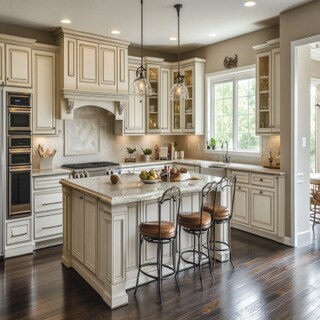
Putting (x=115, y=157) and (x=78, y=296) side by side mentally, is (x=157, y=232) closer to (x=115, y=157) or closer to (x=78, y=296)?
(x=78, y=296)

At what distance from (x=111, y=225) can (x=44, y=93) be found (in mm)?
2937

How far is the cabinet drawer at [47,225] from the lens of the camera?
462cm

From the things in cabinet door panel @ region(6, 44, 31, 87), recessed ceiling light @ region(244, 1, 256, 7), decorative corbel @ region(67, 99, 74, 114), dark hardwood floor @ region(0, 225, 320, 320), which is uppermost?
recessed ceiling light @ region(244, 1, 256, 7)

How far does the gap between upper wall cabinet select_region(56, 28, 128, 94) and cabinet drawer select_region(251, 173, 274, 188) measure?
2646mm

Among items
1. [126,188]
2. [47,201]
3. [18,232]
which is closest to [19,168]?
[47,201]

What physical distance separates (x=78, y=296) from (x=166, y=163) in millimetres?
3519

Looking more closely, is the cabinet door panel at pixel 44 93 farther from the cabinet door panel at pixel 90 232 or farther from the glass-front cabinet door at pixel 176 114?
the glass-front cabinet door at pixel 176 114

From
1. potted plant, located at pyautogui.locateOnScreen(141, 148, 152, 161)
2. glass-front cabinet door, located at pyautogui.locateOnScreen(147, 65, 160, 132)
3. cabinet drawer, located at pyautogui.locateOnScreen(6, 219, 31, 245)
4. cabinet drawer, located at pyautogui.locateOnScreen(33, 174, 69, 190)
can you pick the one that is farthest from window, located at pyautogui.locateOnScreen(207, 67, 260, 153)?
cabinet drawer, located at pyautogui.locateOnScreen(6, 219, 31, 245)

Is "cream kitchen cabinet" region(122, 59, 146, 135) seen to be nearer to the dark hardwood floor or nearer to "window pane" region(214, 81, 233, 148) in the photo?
"window pane" region(214, 81, 233, 148)

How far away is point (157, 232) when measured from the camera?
3.08m

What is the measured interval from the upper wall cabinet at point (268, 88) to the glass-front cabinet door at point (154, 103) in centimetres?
201

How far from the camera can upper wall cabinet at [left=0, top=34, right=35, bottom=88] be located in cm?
446

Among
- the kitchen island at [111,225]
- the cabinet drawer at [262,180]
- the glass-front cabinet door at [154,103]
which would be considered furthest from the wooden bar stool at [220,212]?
the glass-front cabinet door at [154,103]

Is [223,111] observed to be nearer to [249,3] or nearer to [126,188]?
[249,3]
